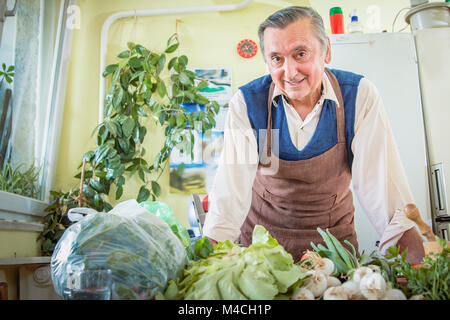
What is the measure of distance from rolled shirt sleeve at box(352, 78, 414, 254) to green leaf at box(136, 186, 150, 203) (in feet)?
2.45

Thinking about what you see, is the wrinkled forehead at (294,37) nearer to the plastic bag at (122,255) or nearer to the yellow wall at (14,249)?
the plastic bag at (122,255)

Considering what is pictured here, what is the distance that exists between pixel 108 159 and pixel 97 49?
45cm

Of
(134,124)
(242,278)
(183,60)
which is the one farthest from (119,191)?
(242,278)

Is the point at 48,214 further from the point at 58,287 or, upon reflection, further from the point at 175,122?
the point at 58,287

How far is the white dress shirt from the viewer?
105cm

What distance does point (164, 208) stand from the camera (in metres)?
0.82

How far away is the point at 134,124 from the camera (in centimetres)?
168

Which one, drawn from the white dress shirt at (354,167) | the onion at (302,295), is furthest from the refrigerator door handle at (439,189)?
the onion at (302,295)

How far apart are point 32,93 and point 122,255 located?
1469 millimetres

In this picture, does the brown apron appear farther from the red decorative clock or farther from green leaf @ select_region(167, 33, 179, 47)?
green leaf @ select_region(167, 33, 179, 47)

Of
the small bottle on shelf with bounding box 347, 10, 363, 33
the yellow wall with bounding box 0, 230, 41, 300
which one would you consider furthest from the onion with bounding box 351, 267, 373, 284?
the small bottle on shelf with bounding box 347, 10, 363, 33

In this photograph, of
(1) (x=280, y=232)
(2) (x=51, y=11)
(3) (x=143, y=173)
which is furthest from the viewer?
(2) (x=51, y=11)
